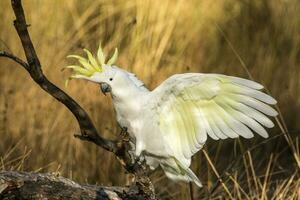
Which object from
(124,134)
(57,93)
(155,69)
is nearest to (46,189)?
(124,134)

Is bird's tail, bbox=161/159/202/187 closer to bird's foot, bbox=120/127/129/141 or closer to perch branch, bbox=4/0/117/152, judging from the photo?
bird's foot, bbox=120/127/129/141

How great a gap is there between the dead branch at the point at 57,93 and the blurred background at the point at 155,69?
138 centimetres

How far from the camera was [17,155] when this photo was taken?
430cm

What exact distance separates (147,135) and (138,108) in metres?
0.10

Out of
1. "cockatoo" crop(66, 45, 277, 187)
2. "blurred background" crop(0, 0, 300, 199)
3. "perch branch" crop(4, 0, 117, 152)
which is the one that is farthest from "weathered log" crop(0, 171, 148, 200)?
"blurred background" crop(0, 0, 300, 199)

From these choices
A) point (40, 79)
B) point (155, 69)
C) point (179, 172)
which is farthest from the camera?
point (155, 69)

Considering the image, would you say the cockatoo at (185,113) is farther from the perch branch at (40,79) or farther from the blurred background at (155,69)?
the blurred background at (155,69)

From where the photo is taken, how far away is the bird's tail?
2.62m

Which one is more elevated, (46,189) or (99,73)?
(99,73)

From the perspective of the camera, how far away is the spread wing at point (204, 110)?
2508mm

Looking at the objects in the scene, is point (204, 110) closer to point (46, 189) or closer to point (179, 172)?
point (179, 172)

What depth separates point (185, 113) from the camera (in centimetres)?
257

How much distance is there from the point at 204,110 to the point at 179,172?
0.71 ft

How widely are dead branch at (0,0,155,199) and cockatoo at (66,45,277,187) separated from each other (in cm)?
6
